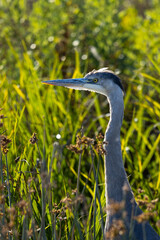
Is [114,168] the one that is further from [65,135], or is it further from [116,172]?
[65,135]

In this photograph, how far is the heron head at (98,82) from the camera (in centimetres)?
210

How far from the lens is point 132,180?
8.91 feet

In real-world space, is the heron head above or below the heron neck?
above

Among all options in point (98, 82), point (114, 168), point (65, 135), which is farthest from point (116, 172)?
point (65, 135)

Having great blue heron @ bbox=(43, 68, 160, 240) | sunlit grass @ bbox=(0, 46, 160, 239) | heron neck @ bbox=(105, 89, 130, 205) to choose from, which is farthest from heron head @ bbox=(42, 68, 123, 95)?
sunlit grass @ bbox=(0, 46, 160, 239)

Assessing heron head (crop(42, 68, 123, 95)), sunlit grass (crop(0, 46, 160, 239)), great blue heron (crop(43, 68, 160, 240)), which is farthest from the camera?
sunlit grass (crop(0, 46, 160, 239))

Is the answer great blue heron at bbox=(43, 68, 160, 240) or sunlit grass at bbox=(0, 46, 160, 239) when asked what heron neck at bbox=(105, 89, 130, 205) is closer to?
great blue heron at bbox=(43, 68, 160, 240)

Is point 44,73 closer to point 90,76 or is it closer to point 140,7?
point 90,76

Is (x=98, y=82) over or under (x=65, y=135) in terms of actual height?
over

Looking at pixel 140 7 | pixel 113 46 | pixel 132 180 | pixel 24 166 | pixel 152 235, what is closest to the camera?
pixel 152 235

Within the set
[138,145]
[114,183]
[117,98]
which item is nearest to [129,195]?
[114,183]

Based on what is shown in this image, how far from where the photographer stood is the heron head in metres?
2.10

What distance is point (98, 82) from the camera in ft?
7.11

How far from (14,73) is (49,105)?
125 cm
